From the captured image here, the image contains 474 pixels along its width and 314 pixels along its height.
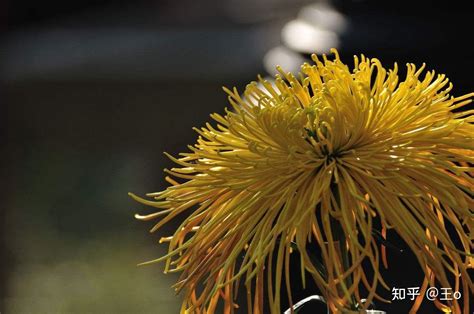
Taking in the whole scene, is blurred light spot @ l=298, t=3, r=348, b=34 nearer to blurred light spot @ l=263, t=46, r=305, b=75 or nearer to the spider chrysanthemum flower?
blurred light spot @ l=263, t=46, r=305, b=75

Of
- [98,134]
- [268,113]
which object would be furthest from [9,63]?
[268,113]

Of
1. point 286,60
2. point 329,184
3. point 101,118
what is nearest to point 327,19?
point 286,60

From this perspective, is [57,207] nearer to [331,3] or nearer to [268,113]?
[331,3]

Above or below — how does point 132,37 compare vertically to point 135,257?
above

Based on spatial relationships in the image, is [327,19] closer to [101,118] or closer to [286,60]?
[286,60]

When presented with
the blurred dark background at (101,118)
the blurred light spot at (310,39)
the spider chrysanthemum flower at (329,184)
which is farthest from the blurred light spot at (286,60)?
the spider chrysanthemum flower at (329,184)
